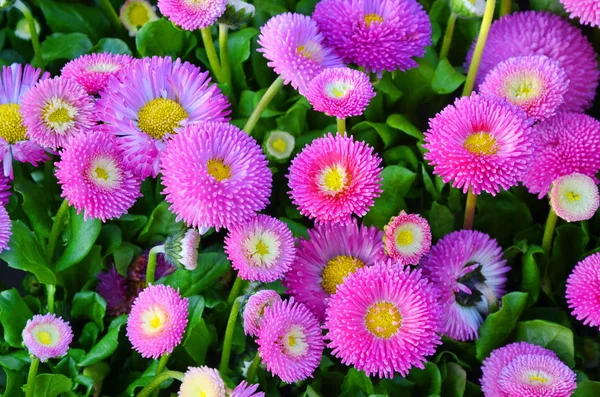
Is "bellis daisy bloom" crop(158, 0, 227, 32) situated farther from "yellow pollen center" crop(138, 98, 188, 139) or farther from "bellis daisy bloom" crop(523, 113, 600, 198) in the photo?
"bellis daisy bloom" crop(523, 113, 600, 198)

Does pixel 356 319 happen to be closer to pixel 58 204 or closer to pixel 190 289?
pixel 190 289

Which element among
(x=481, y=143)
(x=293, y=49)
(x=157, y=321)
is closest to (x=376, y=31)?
(x=293, y=49)

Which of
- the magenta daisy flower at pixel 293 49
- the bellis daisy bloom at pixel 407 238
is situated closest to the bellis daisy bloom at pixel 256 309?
the bellis daisy bloom at pixel 407 238

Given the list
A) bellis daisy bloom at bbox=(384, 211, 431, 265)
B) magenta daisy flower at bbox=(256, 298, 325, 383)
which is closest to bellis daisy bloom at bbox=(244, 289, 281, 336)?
magenta daisy flower at bbox=(256, 298, 325, 383)

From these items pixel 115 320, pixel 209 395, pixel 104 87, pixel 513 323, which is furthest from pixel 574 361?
pixel 104 87

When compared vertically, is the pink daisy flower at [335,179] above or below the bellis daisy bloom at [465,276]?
above

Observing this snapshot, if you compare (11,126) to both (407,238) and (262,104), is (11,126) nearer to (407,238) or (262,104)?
(262,104)

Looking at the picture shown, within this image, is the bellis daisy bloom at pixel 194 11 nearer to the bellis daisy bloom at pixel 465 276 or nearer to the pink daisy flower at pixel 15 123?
the pink daisy flower at pixel 15 123
